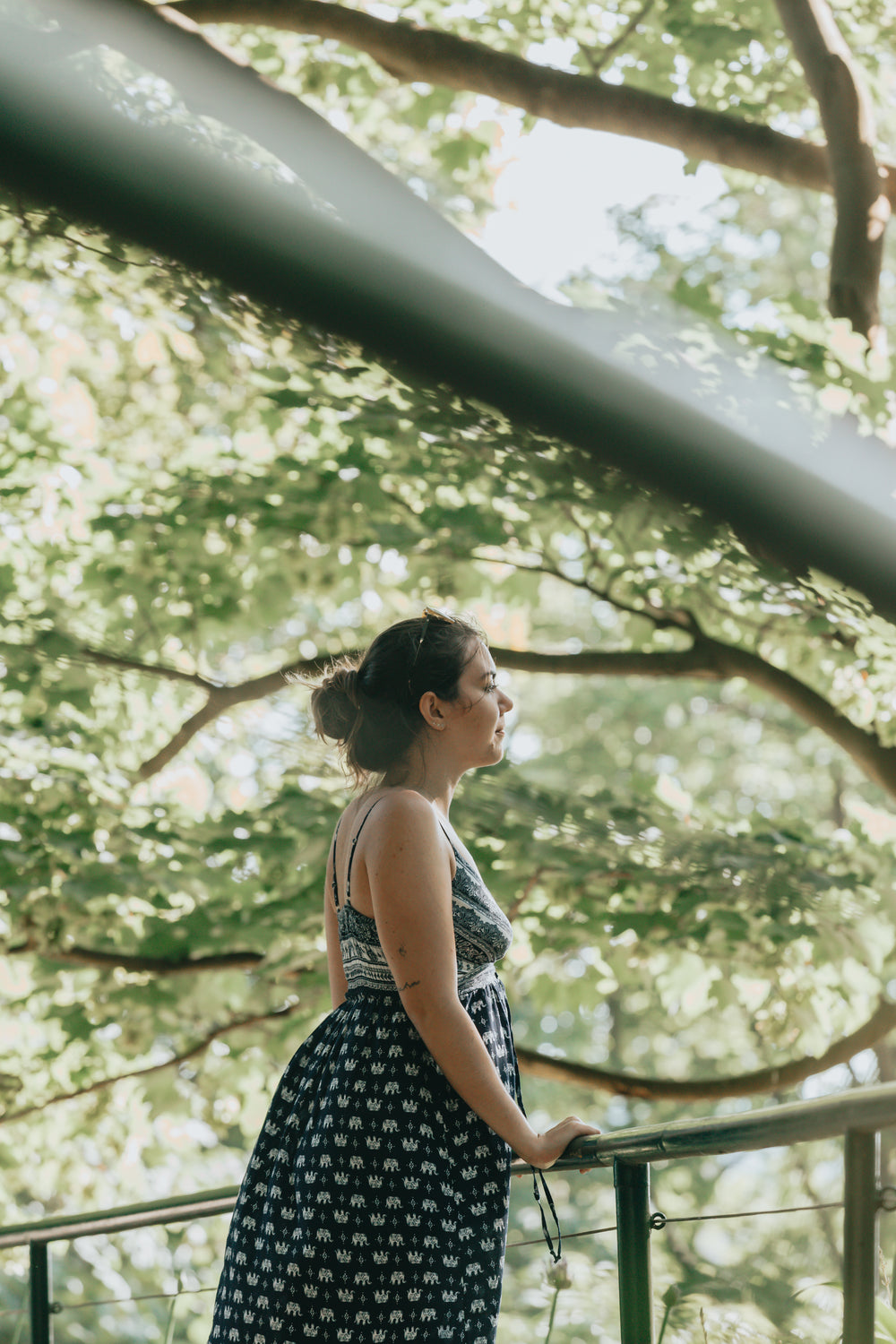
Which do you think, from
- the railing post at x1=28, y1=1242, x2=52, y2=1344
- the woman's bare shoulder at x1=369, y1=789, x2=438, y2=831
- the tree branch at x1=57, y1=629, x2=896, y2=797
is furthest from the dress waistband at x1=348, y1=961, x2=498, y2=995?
the tree branch at x1=57, y1=629, x2=896, y2=797

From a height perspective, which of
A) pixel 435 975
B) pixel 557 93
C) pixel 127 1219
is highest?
pixel 557 93

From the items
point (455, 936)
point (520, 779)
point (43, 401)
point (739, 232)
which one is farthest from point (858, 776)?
point (455, 936)

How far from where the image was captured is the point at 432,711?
1.69m

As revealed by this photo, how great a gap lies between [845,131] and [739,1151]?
369cm

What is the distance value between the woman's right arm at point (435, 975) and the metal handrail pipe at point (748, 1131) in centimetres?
5

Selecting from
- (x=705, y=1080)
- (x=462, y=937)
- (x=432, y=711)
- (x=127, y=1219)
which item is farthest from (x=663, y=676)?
(x=462, y=937)

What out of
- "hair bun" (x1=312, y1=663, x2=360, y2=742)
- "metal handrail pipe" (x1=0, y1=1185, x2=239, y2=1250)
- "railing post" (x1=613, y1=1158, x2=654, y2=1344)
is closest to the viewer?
"railing post" (x1=613, y1=1158, x2=654, y2=1344)

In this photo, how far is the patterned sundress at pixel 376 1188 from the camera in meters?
1.42

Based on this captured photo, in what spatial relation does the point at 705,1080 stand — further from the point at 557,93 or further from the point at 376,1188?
the point at 557,93

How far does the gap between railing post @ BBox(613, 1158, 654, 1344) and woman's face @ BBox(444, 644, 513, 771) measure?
59cm

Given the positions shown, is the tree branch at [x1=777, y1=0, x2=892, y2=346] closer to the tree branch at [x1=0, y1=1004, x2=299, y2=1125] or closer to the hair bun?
the hair bun

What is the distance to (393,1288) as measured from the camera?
1418mm

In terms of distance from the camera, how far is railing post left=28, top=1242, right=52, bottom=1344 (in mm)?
2889

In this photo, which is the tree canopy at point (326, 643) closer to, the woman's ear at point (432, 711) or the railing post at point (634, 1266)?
the woman's ear at point (432, 711)
